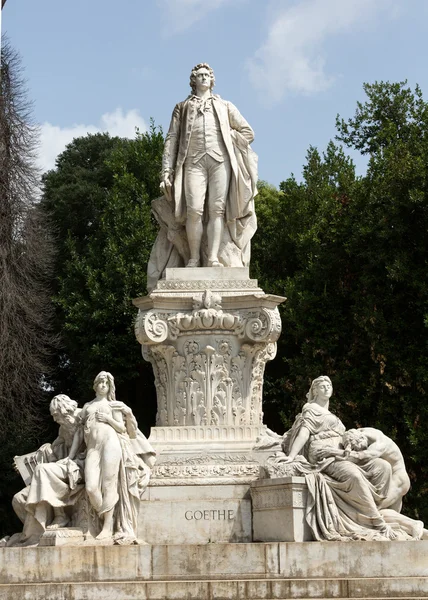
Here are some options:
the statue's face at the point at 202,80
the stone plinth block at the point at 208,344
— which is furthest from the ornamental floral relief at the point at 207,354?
the statue's face at the point at 202,80

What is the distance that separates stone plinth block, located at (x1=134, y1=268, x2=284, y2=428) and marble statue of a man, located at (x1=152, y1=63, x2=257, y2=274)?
75 cm

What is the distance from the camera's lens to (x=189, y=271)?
17859 mm

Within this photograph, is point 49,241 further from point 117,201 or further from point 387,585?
point 387,585

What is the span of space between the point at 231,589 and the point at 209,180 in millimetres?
6524

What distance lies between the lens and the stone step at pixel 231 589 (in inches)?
548

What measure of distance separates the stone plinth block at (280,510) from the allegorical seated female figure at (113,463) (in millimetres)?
1475

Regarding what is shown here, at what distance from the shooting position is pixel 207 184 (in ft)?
60.0

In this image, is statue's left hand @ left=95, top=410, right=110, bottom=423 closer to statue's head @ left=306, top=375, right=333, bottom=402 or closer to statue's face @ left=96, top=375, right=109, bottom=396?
statue's face @ left=96, top=375, right=109, bottom=396

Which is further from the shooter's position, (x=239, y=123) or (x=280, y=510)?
(x=239, y=123)

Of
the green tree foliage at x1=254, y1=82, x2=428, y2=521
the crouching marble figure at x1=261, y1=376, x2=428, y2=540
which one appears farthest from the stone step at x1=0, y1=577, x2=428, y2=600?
the green tree foliage at x1=254, y1=82, x2=428, y2=521

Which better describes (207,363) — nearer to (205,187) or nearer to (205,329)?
(205,329)

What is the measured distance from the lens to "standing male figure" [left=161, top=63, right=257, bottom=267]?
1812 cm

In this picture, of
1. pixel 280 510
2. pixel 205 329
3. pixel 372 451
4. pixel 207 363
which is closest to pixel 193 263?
pixel 205 329

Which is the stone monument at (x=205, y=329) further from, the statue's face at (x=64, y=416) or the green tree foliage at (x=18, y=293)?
the green tree foliage at (x=18, y=293)
